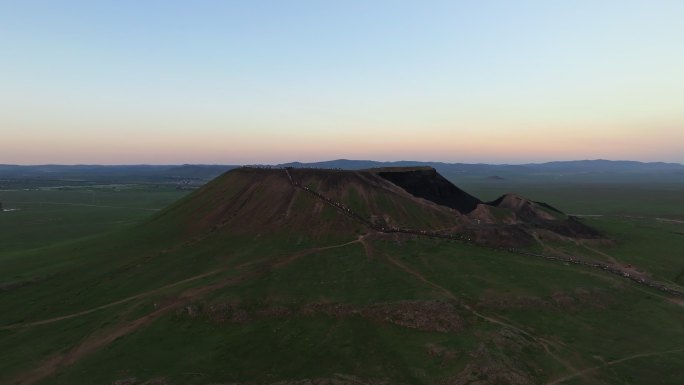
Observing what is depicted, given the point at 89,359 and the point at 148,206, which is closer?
the point at 89,359

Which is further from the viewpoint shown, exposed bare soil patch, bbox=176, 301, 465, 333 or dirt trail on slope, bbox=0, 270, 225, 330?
dirt trail on slope, bbox=0, 270, 225, 330

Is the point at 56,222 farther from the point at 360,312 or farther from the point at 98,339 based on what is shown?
the point at 360,312

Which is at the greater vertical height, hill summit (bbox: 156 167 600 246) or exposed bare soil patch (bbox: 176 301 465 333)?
hill summit (bbox: 156 167 600 246)

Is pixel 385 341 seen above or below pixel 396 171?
below

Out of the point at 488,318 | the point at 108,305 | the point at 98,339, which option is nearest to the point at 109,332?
the point at 98,339

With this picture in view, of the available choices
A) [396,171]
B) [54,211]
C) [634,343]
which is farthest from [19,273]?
[54,211]

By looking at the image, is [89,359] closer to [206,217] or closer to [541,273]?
[206,217]

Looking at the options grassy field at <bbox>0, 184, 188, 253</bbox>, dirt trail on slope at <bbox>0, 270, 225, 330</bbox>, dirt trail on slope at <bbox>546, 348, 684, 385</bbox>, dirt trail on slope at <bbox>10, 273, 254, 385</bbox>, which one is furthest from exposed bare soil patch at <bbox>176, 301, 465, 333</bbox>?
grassy field at <bbox>0, 184, 188, 253</bbox>

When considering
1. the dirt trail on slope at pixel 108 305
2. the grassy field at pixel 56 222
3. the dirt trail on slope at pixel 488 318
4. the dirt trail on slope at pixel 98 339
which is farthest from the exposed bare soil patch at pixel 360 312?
the grassy field at pixel 56 222

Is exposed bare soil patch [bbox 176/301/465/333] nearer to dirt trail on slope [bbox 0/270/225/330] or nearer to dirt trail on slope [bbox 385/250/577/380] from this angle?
dirt trail on slope [bbox 385/250/577/380]
